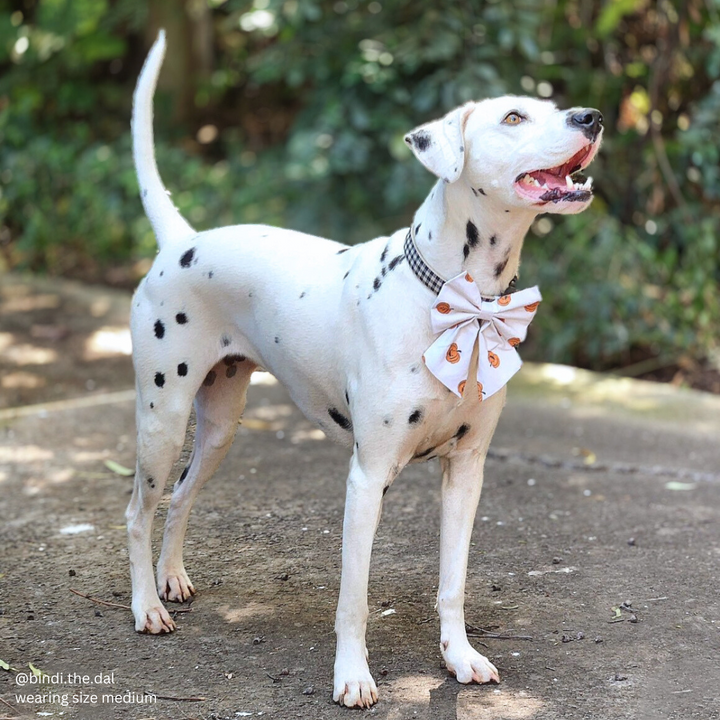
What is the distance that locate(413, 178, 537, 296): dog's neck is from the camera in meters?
3.01

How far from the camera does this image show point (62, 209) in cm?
922

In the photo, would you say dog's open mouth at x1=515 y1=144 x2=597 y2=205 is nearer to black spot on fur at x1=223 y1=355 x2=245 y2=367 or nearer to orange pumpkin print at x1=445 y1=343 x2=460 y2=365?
orange pumpkin print at x1=445 y1=343 x2=460 y2=365

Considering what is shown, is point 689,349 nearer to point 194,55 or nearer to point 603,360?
point 603,360

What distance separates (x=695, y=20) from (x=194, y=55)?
5638 mm

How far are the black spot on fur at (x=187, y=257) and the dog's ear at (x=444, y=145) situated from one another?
0.93 m

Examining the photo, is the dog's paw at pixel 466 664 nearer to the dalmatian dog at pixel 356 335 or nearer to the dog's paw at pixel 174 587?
the dalmatian dog at pixel 356 335

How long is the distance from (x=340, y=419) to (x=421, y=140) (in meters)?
0.90

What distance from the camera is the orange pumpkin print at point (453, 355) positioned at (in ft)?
9.84

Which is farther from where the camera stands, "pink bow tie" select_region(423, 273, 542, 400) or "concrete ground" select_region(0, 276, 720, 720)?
"concrete ground" select_region(0, 276, 720, 720)

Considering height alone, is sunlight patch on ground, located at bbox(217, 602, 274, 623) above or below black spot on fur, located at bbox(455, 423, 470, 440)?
below

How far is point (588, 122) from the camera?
2814 mm

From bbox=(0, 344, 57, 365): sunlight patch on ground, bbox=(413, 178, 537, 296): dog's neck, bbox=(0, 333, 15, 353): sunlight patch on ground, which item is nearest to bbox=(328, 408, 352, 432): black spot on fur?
bbox=(413, 178, 537, 296): dog's neck

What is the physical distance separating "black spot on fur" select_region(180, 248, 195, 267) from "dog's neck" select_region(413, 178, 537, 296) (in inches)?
32.8

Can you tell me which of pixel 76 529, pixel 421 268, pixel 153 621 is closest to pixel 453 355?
pixel 421 268
